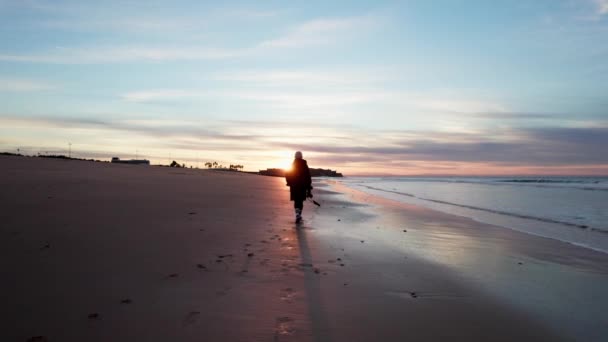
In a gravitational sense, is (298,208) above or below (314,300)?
above

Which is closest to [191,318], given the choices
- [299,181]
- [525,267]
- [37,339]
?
[37,339]

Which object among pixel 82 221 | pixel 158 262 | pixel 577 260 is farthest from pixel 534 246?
pixel 82 221

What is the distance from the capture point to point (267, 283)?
5465mm

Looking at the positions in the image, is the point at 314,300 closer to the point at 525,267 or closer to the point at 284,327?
the point at 284,327

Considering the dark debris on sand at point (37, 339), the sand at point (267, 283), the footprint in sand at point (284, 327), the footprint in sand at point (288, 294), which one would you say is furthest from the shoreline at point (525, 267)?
the dark debris on sand at point (37, 339)

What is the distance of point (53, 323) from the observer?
12.3 ft

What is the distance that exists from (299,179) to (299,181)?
7 centimetres

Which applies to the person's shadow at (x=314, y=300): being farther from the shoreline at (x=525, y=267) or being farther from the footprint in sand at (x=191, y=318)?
the shoreline at (x=525, y=267)

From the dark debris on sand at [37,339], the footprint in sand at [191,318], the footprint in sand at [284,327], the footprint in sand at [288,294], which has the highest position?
the footprint in sand at [191,318]

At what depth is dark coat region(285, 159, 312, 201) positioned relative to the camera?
41.5 ft

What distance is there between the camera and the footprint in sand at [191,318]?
397 centimetres

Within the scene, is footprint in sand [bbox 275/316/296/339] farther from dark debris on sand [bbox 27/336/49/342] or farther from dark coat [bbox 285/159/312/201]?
dark coat [bbox 285/159/312/201]

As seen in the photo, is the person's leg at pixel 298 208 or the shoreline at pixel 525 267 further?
the person's leg at pixel 298 208

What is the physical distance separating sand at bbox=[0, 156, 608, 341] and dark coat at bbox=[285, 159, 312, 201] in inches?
102
